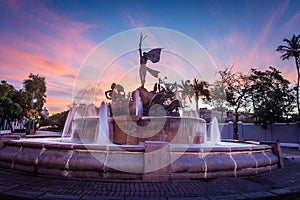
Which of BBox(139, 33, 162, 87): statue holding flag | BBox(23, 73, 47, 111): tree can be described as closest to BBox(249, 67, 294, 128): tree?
BBox(139, 33, 162, 87): statue holding flag

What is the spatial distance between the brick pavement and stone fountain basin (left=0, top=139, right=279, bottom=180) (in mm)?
193

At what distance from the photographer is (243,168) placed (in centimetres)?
623

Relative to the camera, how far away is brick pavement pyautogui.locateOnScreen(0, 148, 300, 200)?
4.32m

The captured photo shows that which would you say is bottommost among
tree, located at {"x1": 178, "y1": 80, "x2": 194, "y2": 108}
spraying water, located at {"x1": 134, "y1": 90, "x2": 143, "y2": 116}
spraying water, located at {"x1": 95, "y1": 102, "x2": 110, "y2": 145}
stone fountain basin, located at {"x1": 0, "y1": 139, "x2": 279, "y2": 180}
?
stone fountain basin, located at {"x1": 0, "y1": 139, "x2": 279, "y2": 180}

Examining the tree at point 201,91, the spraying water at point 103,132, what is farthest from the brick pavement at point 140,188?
the tree at point 201,91

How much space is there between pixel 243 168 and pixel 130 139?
4787 mm

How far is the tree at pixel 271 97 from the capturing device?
1094 inches

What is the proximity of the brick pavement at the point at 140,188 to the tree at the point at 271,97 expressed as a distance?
80.2 feet

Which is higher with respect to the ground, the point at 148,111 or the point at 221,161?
the point at 148,111

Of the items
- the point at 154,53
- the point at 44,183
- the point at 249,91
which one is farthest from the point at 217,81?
the point at 44,183

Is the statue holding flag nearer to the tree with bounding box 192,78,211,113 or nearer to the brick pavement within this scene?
the brick pavement

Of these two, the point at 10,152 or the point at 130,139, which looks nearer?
the point at 10,152

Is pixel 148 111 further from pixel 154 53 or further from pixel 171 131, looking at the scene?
pixel 154 53

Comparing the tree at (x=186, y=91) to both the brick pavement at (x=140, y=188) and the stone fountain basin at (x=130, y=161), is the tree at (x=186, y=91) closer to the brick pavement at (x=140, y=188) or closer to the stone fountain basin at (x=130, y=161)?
the stone fountain basin at (x=130, y=161)
